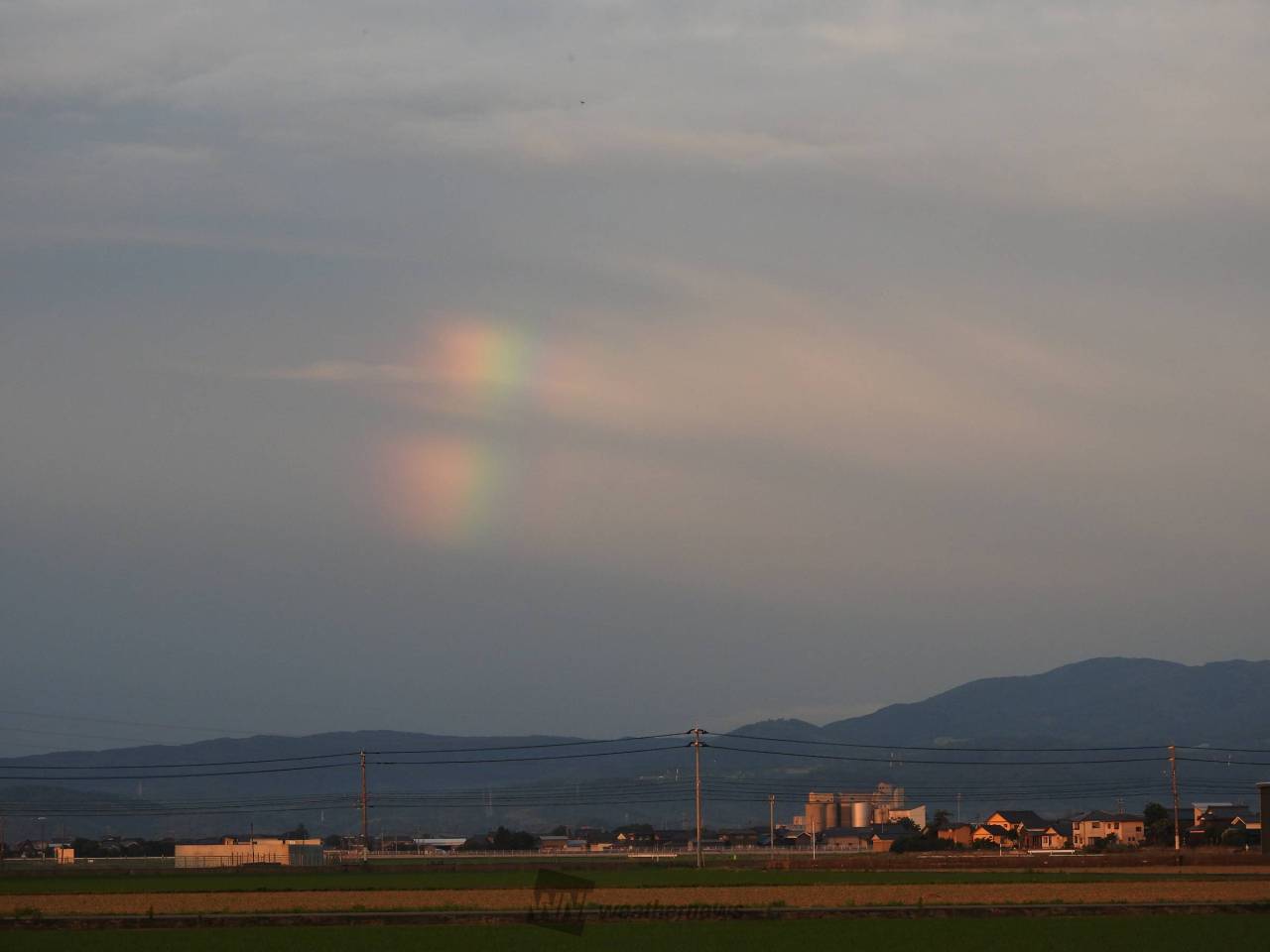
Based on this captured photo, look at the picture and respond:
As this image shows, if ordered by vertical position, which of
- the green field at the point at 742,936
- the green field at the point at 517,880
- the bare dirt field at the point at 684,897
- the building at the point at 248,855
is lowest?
the building at the point at 248,855

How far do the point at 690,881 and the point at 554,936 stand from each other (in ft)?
134

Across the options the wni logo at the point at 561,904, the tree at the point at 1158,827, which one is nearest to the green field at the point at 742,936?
the wni logo at the point at 561,904

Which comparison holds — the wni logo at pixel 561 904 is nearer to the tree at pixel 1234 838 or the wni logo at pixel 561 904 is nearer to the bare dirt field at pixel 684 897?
the bare dirt field at pixel 684 897

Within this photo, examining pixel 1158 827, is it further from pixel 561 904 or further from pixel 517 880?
pixel 561 904

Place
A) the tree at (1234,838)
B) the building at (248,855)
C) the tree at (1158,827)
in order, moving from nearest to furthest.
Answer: the tree at (1234,838)
the building at (248,855)
the tree at (1158,827)

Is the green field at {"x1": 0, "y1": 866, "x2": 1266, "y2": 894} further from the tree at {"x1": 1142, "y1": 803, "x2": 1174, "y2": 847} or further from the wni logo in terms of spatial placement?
the tree at {"x1": 1142, "y1": 803, "x2": 1174, "y2": 847}

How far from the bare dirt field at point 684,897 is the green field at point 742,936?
9.06 m

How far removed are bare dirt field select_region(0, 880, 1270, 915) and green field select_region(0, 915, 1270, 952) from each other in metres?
9.06

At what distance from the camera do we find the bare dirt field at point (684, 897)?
64.2m

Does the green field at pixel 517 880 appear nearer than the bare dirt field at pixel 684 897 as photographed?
No

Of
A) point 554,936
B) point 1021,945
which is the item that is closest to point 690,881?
point 554,936

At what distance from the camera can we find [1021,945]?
44719 mm

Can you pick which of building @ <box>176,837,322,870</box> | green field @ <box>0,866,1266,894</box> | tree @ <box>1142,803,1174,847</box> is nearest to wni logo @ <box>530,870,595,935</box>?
green field @ <box>0,866,1266,894</box>

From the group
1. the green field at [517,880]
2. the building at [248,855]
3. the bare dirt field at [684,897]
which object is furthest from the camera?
the building at [248,855]
